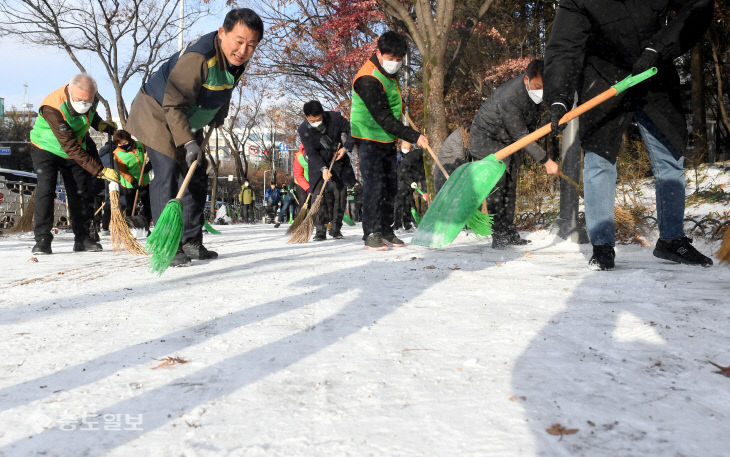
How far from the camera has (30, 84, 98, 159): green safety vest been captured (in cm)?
525

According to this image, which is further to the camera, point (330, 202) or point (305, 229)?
point (330, 202)

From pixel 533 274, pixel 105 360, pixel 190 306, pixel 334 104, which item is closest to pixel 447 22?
pixel 533 274

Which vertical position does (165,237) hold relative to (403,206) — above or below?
below

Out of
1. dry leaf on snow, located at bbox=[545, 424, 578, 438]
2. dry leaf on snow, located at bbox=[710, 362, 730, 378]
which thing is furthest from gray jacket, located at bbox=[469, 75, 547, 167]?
dry leaf on snow, located at bbox=[545, 424, 578, 438]

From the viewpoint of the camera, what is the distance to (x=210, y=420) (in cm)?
120

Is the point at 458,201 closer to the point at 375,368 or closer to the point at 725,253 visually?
the point at 725,253

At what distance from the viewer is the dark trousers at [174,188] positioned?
3949 mm

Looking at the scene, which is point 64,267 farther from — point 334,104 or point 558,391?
point 334,104

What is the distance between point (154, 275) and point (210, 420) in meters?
2.59

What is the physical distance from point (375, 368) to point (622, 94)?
2.44 meters

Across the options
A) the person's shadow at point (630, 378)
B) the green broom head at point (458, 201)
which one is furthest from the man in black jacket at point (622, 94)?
the person's shadow at point (630, 378)

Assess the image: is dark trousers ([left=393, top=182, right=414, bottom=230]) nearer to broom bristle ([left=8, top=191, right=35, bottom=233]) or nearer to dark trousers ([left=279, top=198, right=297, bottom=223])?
dark trousers ([left=279, top=198, right=297, bottom=223])

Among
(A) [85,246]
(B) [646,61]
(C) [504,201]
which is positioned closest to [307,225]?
(A) [85,246]

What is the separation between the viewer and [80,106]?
17.3ft
